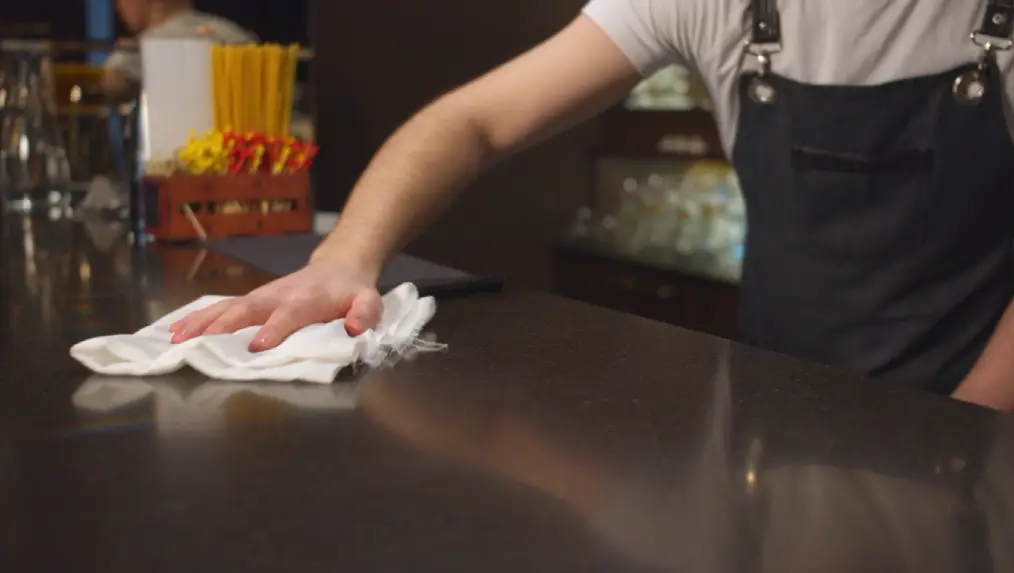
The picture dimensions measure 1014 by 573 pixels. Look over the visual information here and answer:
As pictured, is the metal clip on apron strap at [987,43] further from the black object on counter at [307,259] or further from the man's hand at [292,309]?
the man's hand at [292,309]

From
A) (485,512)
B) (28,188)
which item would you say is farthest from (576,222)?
(485,512)

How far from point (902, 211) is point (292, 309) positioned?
697 millimetres

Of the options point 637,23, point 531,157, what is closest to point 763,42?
point 637,23

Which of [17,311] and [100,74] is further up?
[100,74]

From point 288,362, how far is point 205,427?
4.6 inches

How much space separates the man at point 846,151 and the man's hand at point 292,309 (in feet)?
0.57

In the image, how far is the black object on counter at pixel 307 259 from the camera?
1030 millimetres

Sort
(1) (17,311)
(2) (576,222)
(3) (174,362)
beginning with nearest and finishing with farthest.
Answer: (3) (174,362), (1) (17,311), (2) (576,222)

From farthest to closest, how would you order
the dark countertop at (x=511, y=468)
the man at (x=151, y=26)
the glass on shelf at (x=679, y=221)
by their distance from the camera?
1. the glass on shelf at (x=679, y=221)
2. the man at (x=151, y=26)
3. the dark countertop at (x=511, y=468)

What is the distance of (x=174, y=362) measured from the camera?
0.69 m

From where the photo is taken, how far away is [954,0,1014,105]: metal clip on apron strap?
109 cm

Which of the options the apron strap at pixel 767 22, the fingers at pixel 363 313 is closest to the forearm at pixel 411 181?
the fingers at pixel 363 313

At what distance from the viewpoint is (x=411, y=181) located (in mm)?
1099

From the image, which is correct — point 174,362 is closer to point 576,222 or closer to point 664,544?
point 664,544
